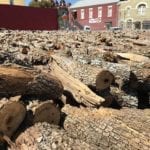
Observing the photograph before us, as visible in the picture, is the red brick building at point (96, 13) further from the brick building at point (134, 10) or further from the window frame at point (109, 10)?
the brick building at point (134, 10)

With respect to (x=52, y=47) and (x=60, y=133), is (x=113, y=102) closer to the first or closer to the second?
(x=60, y=133)

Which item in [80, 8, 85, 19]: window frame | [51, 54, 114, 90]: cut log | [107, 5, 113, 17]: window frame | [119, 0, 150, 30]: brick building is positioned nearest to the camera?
[51, 54, 114, 90]: cut log

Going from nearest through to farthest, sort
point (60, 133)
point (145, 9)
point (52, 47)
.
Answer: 1. point (60, 133)
2. point (52, 47)
3. point (145, 9)

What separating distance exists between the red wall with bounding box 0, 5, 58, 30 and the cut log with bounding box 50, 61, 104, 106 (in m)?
17.3

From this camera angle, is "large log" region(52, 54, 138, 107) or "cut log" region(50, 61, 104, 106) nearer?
"cut log" region(50, 61, 104, 106)

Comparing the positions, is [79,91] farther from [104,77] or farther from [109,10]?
[109,10]

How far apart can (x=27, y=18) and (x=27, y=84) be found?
64.2 ft

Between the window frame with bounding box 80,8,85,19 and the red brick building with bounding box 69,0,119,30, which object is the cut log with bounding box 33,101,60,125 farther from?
the window frame with bounding box 80,8,85,19

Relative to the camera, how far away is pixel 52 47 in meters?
9.15

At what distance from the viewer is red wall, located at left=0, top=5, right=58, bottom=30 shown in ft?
76.8

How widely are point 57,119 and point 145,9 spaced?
4839 cm

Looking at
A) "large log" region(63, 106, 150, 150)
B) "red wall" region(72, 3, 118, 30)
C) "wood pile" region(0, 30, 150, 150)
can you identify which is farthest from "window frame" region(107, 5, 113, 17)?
"large log" region(63, 106, 150, 150)

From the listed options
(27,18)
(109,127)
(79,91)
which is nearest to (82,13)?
(27,18)

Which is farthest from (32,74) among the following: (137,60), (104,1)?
(104,1)
